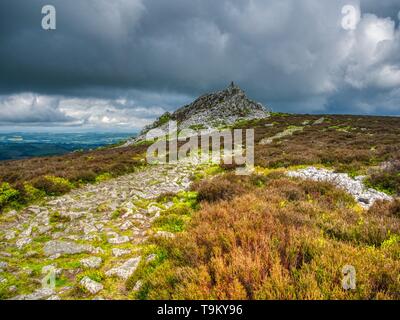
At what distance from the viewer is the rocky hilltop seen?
5155 centimetres

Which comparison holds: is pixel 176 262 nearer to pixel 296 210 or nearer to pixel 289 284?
pixel 289 284

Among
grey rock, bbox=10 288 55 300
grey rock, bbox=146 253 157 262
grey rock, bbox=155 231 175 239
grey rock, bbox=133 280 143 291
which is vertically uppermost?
grey rock, bbox=155 231 175 239

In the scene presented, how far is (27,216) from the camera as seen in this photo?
27.0 feet

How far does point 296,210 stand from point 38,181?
1071 cm

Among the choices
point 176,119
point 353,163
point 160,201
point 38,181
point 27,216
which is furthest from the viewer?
point 176,119

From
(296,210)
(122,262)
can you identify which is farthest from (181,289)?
(296,210)

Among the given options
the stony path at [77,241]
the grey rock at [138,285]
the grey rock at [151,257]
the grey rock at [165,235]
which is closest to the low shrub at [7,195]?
the stony path at [77,241]

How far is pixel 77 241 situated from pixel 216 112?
173 ft

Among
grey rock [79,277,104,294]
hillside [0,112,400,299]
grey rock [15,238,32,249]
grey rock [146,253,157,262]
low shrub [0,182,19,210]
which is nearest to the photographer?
hillside [0,112,400,299]

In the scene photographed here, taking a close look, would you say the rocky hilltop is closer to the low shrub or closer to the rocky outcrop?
the rocky outcrop

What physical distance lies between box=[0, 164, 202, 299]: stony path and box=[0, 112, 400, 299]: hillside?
0.03 meters

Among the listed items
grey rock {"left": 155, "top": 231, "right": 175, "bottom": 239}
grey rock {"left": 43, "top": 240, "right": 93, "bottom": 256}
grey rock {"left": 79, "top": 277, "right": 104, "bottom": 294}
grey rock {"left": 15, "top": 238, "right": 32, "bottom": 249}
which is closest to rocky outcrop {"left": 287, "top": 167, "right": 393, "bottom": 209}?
grey rock {"left": 155, "top": 231, "right": 175, "bottom": 239}

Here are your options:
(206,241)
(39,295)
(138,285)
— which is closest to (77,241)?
(39,295)

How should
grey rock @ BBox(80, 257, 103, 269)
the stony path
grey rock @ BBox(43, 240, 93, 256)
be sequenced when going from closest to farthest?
the stony path, grey rock @ BBox(80, 257, 103, 269), grey rock @ BBox(43, 240, 93, 256)
